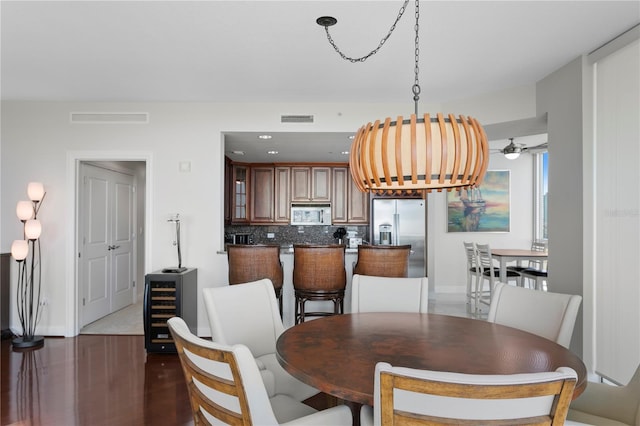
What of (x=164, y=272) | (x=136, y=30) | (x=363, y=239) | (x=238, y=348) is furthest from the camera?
(x=363, y=239)

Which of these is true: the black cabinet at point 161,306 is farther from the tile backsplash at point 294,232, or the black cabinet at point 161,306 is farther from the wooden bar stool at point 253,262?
the tile backsplash at point 294,232

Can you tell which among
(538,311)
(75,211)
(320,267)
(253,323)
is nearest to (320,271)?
(320,267)

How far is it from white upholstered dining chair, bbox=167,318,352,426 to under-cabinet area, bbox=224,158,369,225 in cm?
552

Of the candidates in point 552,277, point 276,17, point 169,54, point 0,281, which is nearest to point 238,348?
point 276,17

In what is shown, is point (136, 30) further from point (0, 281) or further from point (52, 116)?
point (0, 281)

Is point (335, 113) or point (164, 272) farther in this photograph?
point (335, 113)

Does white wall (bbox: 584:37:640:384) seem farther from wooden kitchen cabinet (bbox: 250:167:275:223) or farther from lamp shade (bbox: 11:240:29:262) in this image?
lamp shade (bbox: 11:240:29:262)

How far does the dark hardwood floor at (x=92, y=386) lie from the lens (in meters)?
2.50

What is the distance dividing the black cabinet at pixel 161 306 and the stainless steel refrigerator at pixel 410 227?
361 centimetres

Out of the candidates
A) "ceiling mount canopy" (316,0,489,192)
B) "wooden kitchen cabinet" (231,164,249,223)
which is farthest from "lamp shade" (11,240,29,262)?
"ceiling mount canopy" (316,0,489,192)

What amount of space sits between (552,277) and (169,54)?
370cm

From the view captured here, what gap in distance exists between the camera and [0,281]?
4094mm

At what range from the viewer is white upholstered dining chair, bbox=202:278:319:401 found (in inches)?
78.7

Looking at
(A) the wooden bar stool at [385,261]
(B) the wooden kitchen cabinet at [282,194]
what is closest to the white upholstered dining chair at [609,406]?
(A) the wooden bar stool at [385,261]
